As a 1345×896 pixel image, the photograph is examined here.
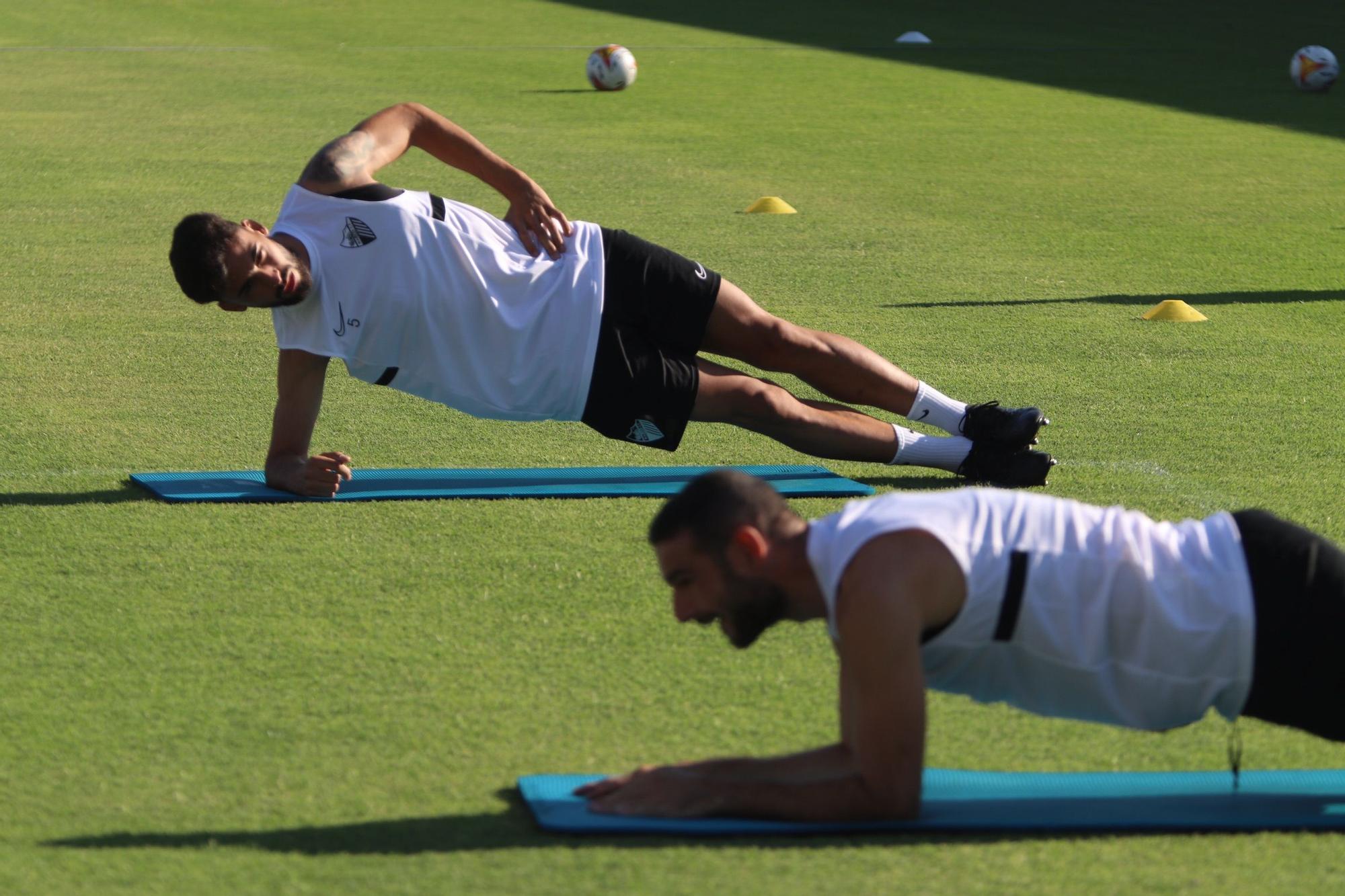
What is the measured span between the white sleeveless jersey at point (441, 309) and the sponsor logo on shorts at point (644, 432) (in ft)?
0.53

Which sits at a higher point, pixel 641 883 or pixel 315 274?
pixel 315 274

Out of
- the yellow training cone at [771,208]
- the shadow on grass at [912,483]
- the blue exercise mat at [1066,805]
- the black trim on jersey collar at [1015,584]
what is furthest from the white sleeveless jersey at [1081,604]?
the yellow training cone at [771,208]

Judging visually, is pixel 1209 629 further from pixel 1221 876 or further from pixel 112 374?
pixel 112 374

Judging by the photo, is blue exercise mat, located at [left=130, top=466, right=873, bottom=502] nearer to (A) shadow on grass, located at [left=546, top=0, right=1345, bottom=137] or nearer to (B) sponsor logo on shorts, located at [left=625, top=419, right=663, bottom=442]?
(B) sponsor logo on shorts, located at [left=625, top=419, right=663, bottom=442]

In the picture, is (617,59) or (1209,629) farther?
(617,59)

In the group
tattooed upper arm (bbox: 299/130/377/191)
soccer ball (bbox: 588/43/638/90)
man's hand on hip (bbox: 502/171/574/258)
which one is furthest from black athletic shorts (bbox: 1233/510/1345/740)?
soccer ball (bbox: 588/43/638/90)

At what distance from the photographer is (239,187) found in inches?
411

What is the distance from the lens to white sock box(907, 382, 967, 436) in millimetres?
5465

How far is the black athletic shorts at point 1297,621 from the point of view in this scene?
299 cm

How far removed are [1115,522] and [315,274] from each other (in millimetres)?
2565

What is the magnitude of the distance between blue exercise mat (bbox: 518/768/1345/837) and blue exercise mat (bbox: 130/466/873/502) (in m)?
1.92

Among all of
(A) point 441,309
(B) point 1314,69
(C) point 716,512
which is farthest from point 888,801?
(B) point 1314,69

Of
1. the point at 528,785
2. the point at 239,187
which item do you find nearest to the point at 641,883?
the point at 528,785

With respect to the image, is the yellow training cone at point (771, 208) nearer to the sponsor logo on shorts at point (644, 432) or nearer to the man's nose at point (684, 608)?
the sponsor logo on shorts at point (644, 432)
